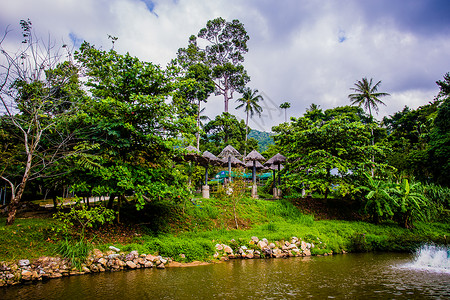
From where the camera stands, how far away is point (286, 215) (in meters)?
15.0

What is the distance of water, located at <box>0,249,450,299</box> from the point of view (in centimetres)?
598

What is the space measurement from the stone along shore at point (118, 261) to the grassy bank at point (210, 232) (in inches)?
10.4

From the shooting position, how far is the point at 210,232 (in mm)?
11562

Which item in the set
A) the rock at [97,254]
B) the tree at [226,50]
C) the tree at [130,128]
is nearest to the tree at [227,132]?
the tree at [226,50]

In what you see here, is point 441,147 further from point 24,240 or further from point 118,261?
point 24,240

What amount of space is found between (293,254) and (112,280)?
692cm

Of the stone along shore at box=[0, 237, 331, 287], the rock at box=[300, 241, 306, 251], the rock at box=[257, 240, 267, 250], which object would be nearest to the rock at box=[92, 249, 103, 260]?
the stone along shore at box=[0, 237, 331, 287]

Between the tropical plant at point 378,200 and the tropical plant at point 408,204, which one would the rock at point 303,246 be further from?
the tropical plant at point 408,204

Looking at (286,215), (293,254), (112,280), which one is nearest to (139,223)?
(112,280)

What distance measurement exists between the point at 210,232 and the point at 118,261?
428 centimetres

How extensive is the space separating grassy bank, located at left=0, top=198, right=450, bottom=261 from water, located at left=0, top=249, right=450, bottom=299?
1.31 m

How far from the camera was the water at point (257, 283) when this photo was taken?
236 inches

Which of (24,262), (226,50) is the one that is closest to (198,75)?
(226,50)

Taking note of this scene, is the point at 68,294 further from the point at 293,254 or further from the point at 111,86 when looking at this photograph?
the point at 293,254
